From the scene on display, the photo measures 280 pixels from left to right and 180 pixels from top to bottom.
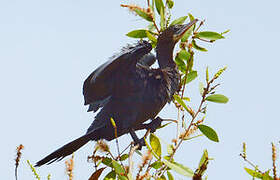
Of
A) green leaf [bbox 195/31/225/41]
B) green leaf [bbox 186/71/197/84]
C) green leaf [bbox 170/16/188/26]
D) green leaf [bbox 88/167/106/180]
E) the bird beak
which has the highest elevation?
green leaf [bbox 170/16/188/26]

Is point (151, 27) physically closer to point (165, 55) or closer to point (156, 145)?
point (165, 55)

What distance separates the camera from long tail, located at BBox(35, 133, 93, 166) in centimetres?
305

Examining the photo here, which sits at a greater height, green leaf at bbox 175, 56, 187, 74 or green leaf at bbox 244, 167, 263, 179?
green leaf at bbox 175, 56, 187, 74

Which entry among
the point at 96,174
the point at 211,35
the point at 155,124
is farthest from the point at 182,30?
the point at 96,174

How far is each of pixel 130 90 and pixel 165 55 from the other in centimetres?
40

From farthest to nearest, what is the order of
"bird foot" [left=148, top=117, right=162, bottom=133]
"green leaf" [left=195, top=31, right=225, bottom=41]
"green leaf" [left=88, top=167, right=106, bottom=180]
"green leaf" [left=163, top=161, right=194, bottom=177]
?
"bird foot" [left=148, top=117, right=162, bottom=133], "green leaf" [left=195, top=31, right=225, bottom=41], "green leaf" [left=88, top=167, right=106, bottom=180], "green leaf" [left=163, top=161, right=194, bottom=177]

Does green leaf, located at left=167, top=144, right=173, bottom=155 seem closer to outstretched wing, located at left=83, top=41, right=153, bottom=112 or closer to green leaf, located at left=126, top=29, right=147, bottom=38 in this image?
outstretched wing, located at left=83, top=41, right=153, bottom=112

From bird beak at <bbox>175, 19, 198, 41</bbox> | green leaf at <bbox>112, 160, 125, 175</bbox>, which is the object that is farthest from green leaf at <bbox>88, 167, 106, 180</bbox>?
bird beak at <bbox>175, 19, 198, 41</bbox>

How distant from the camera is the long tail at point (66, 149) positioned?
120 inches

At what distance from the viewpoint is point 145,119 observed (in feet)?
10.0

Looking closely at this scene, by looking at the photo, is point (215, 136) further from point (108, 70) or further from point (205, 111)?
point (108, 70)

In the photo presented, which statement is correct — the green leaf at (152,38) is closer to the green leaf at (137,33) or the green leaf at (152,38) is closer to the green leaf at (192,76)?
the green leaf at (137,33)

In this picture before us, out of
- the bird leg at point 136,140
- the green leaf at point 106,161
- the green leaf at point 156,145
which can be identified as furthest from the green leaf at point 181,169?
the bird leg at point 136,140

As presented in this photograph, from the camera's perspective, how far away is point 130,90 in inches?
122
